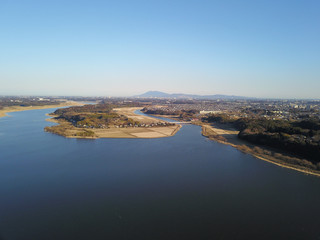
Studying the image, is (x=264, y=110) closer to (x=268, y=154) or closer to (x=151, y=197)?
(x=268, y=154)

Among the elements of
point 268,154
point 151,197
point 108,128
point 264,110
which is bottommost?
point 151,197

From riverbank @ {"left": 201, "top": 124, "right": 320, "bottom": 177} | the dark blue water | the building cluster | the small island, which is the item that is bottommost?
the dark blue water

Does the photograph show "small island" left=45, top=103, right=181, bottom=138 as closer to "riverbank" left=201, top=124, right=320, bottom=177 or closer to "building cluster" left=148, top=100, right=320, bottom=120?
"riverbank" left=201, top=124, right=320, bottom=177

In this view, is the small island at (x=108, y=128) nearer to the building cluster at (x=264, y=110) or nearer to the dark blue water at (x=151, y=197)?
the dark blue water at (x=151, y=197)

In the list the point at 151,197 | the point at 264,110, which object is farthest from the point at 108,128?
the point at 264,110

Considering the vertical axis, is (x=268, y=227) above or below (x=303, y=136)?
below

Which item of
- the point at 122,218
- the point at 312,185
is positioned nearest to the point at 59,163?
the point at 122,218

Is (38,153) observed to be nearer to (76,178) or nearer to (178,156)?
(76,178)

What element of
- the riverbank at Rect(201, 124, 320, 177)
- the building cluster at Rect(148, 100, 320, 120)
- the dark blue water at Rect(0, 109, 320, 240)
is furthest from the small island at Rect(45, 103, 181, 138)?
the building cluster at Rect(148, 100, 320, 120)
